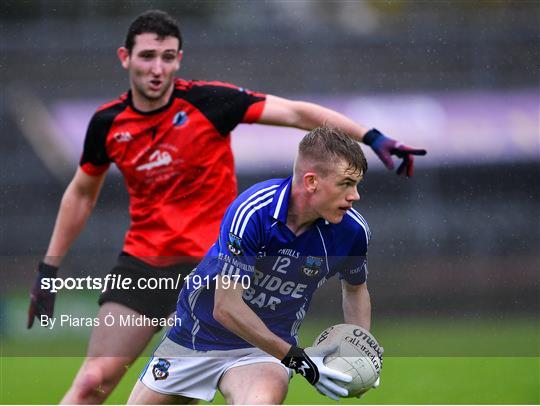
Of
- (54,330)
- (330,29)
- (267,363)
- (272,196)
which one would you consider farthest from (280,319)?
(330,29)

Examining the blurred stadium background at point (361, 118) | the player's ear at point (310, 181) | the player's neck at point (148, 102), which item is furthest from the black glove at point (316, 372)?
the blurred stadium background at point (361, 118)

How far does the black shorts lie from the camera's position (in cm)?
410

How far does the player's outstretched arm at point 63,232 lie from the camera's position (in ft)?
14.3

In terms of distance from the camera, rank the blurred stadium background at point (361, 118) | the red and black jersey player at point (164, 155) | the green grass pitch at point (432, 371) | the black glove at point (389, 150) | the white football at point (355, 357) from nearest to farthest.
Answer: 1. the white football at point (355, 357)
2. the black glove at point (389, 150)
3. the red and black jersey player at point (164, 155)
4. the green grass pitch at point (432, 371)
5. the blurred stadium background at point (361, 118)

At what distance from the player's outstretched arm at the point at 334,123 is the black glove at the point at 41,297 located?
45.0 inches

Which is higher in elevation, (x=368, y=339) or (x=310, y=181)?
(x=310, y=181)

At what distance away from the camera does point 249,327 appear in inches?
124

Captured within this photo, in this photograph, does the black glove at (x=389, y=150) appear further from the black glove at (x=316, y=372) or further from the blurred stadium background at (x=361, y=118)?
the blurred stadium background at (x=361, y=118)

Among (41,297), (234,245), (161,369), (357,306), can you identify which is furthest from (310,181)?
(41,297)

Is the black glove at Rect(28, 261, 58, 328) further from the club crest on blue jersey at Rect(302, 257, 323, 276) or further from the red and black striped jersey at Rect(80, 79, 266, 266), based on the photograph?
the club crest on blue jersey at Rect(302, 257, 323, 276)

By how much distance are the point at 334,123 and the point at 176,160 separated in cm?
69

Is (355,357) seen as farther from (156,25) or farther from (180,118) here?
(156,25)

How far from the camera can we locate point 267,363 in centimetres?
332

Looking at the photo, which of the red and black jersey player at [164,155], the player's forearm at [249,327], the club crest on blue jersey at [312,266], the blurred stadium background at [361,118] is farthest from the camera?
the blurred stadium background at [361,118]
